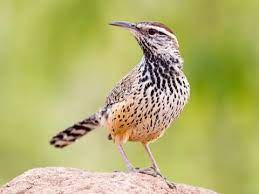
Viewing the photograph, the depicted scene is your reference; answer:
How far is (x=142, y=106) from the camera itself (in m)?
7.97

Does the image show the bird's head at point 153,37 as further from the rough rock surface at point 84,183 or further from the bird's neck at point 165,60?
the rough rock surface at point 84,183

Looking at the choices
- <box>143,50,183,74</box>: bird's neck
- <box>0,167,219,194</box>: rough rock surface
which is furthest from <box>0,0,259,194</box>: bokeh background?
<box>0,167,219,194</box>: rough rock surface

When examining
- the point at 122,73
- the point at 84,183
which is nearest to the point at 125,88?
the point at 84,183

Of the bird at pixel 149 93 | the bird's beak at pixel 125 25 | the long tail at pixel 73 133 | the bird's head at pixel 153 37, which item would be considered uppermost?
the bird's beak at pixel 125 25

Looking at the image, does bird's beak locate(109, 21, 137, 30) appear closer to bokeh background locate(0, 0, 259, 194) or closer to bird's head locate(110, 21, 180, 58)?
bird's head locate(110, 21, 180, 58)

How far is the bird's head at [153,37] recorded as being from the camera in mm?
8219

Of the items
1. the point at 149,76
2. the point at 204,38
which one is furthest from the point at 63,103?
the point at 149,76

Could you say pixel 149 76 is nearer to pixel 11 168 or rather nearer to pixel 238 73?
pixel 238 73

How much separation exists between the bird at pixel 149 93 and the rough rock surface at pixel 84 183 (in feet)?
2.61

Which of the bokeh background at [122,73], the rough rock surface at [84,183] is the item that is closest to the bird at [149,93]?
the rough rock surface at [84,183]

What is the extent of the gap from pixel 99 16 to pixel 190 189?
2908 millimetres

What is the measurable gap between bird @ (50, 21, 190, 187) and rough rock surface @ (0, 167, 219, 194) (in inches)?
31.3

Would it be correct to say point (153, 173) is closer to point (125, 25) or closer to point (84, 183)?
point (84, 183)

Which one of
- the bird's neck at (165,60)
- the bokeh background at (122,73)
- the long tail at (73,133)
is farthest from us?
the bokeh background at (122,73)
